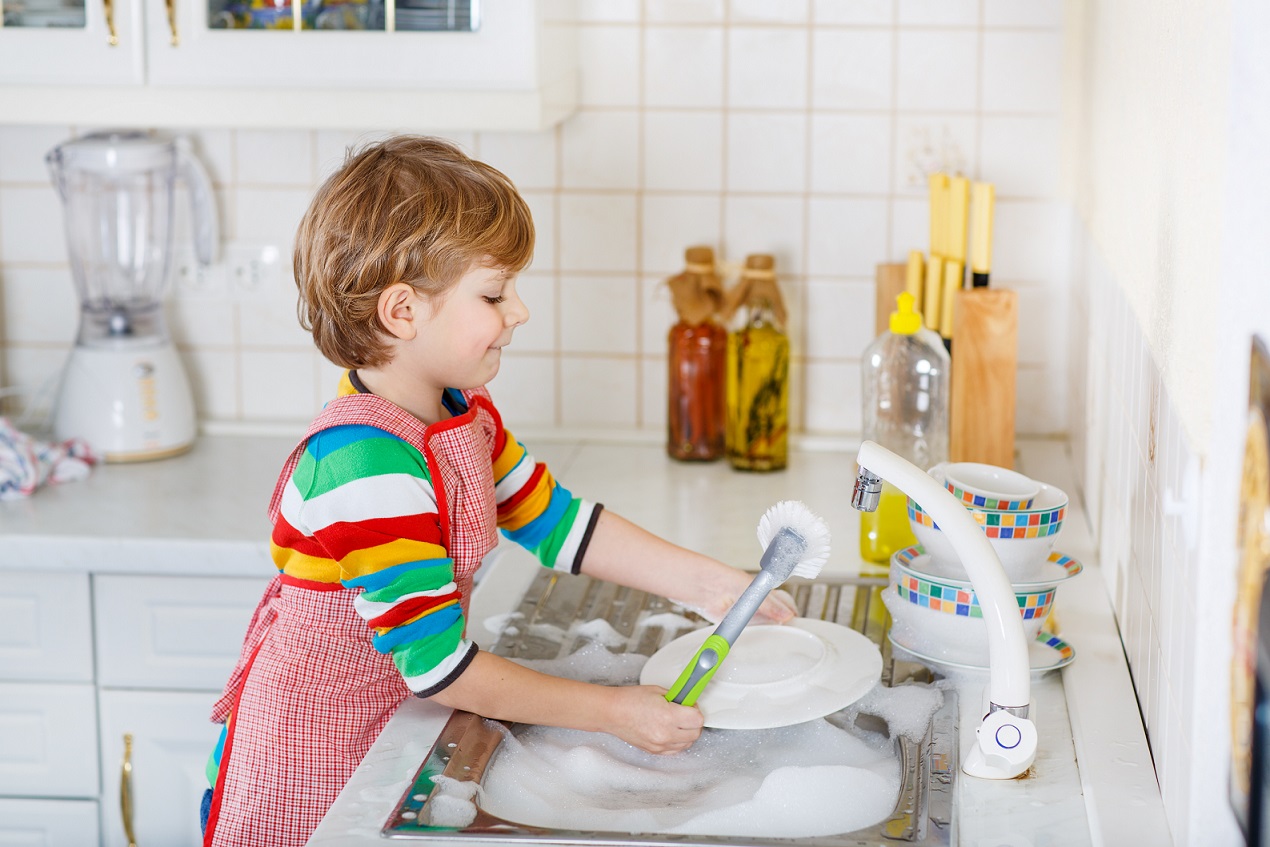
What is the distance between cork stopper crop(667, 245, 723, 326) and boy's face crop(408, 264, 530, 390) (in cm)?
76

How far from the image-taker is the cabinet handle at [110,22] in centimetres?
175

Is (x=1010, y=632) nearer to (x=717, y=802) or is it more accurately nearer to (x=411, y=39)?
(x=717, y=802)

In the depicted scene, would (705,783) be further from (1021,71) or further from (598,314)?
(1021,71)

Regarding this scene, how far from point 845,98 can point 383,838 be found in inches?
53.0

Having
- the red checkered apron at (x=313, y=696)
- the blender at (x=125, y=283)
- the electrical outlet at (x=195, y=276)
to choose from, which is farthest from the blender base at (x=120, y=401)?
the red checkered apron at (x=313, y=696)

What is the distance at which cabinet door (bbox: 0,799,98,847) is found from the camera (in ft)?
5.75

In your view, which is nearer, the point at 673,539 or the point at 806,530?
the point at 806,530

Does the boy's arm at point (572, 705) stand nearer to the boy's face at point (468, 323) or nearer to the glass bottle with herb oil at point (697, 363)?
the boy's face at point (468, 323)

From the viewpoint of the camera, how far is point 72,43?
1.77 metres

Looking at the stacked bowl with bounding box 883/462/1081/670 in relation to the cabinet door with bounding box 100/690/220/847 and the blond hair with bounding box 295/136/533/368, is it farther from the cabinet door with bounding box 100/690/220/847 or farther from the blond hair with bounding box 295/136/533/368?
the cabinet door with bounding box 100/690/220/847

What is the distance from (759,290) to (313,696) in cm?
92

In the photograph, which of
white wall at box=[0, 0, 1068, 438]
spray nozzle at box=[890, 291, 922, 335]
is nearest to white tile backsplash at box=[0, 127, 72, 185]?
white wall at box=[0, 0, 1068, 438]

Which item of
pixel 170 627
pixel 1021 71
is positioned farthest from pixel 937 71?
pixel 170 627

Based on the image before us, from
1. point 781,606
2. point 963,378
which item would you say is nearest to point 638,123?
point 963,378
